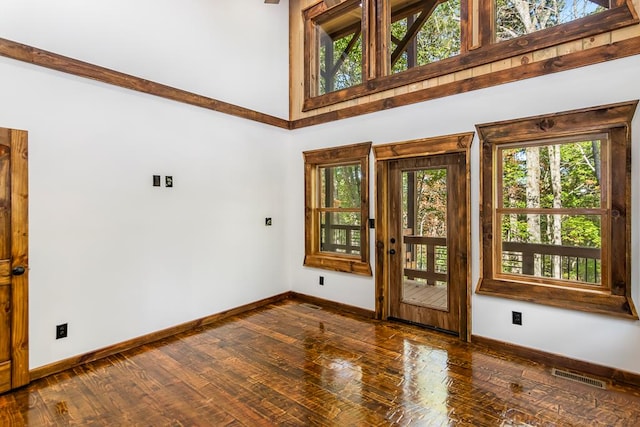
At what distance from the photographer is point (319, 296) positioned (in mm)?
4855

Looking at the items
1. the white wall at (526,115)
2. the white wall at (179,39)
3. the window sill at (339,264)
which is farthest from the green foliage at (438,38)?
the window sill at (339,264)

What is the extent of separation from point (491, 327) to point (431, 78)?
281cm

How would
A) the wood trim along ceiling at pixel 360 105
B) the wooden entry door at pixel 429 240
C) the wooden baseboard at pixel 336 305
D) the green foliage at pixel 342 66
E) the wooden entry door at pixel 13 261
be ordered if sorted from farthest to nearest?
1. the green foliage at pixel 342 66
2. the wooden baseboard at pixel 336 305
3. the wooden entry door at pixel 429 240
4. the wood trim along ceiling at pixel 360 105
5. the wooden entry door at pixel 13 261

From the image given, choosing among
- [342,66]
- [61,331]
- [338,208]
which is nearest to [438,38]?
[342,66]

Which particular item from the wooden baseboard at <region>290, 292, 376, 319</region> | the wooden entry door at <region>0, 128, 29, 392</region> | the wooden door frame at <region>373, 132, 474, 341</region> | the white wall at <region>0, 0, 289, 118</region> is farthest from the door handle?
the wooden door frame at <region>373, 132, 474, 341</region>

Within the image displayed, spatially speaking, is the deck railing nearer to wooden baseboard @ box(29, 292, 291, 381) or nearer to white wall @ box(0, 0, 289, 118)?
wooden baseboard @ box(29, 292, 291, 381)

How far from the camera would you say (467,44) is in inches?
137

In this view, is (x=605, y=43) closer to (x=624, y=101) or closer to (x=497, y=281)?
(x=624, y=101)

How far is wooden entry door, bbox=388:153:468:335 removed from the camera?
143 inches

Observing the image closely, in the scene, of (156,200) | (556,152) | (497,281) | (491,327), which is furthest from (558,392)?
(156,200)

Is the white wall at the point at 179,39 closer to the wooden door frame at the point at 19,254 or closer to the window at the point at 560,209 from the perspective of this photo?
the wooden door frame at the point at 19,254

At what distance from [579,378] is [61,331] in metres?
4.55

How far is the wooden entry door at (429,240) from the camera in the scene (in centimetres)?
362

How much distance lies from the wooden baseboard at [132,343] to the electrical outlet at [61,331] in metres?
0.22
